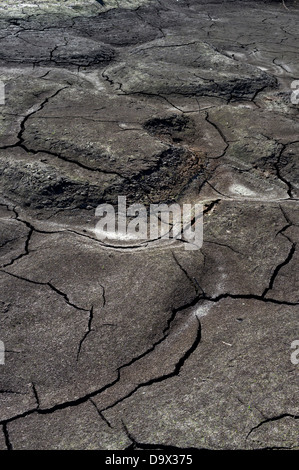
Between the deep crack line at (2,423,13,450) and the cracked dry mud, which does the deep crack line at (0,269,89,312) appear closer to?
the cracked dry mud

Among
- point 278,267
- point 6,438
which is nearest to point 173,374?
point 6,438

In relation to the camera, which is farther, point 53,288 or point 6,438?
point 53,288

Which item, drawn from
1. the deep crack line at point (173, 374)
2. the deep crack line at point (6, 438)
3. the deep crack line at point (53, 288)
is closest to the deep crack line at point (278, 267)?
the deep crack line at point (173, 374)

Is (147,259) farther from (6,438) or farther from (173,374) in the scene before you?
(6,438)

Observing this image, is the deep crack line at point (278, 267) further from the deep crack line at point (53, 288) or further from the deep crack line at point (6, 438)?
the deep crack line at point (6, 438)

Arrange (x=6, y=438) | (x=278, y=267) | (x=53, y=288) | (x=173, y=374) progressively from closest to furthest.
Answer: (x=6, y=438) → (x=173, y=374) → (x=53, y=288) → (x=278, y=267)

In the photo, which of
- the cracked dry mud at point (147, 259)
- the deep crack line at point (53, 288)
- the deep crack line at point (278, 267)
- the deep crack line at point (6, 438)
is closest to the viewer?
the deep crack line at point (6, 438)

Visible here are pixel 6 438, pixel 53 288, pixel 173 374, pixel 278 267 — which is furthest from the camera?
pixel 278 267

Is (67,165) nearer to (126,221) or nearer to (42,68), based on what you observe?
(126,221)
